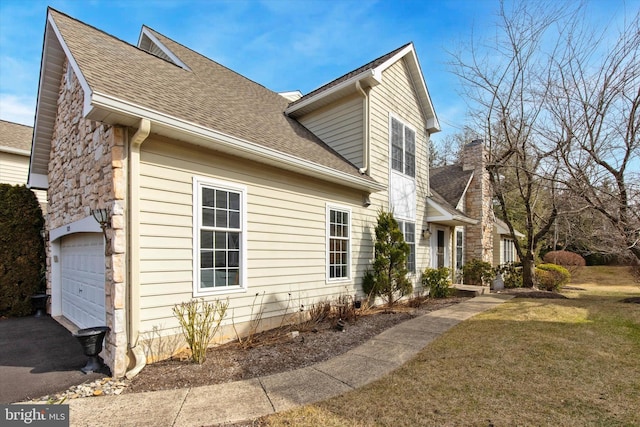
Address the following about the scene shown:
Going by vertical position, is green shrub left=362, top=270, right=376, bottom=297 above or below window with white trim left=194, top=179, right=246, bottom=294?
below

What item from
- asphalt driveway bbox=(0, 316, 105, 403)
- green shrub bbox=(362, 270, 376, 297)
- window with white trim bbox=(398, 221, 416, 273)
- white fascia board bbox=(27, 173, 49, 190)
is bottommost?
asphalt driveway bbox=(0, 316, 105, 403)

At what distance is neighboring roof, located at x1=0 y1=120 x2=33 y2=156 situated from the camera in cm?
1241

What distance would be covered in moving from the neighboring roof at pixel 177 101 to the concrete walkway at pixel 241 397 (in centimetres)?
340

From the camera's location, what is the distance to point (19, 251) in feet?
27.6

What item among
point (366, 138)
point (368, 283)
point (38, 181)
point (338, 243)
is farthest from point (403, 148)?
point (38, 181)

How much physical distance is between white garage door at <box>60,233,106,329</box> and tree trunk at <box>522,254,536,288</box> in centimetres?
1493

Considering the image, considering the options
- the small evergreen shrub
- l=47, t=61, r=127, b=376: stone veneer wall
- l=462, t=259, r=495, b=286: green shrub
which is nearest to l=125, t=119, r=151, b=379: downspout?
l=47, t=61, r=127, b=376: stone veneer wall

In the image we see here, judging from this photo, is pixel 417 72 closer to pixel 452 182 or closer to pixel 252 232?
pixel 452 182

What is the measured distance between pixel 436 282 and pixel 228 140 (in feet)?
28.2

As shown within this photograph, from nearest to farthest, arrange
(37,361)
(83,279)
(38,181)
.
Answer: (37,361), (83,279), (38,181)

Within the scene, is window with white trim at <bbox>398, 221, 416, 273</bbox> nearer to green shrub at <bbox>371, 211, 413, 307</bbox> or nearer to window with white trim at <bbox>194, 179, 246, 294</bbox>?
green shrub at <bbox>371, 211, 413, 307</bbox>

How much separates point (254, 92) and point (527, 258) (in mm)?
12709

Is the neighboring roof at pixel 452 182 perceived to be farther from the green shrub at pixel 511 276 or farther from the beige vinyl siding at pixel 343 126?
the beige vinyl siding at pixel 343 126

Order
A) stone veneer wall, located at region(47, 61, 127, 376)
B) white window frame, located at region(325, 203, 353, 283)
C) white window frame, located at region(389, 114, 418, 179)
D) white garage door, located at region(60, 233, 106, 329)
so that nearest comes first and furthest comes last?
stone veneer wall, located at region(47, 61, 127, 376) < white garage door, located at region(60, 233, 106, 329) < white window frame, located at region(325, 203, 353, 283) < white window frame, located at region(389, 114, 418, 179)
